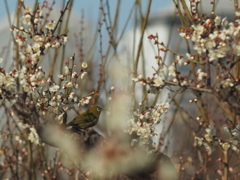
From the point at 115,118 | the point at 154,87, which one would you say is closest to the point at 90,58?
the point at 115,118

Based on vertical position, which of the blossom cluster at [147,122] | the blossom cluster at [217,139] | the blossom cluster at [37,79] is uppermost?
the blossom cluster at [37,79]

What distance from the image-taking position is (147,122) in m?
2.40

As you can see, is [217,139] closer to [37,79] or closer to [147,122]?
[147,122]

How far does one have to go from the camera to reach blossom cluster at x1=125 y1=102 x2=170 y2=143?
2.30 m

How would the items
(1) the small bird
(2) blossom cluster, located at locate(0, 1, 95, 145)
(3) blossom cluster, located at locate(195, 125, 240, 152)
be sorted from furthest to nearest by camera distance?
(1) the small bird
(3) blossom cluster, located at locate(195, 125, 240, 152)
(2) blossom cluster, located at locate(0, 1, 95, 145)

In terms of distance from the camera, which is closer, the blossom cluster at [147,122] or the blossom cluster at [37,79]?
the blossom cluster at [37,79]

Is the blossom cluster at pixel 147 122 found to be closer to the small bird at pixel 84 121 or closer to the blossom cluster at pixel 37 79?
the small bird at pixel 84 121

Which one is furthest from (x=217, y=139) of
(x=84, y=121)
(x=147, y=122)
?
(x=84, y=121)

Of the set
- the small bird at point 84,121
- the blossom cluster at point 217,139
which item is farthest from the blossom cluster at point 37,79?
the blossom cluster at point 217,139

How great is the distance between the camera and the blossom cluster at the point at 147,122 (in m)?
2.30

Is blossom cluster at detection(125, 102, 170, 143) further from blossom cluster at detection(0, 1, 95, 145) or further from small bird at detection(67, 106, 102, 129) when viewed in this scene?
blossom cluster at detection(0, 1, 95, 145)

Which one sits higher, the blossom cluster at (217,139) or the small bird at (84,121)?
the small bird at (84,121)

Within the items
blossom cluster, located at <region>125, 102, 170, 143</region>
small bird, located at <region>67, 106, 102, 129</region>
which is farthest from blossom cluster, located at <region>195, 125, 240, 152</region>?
small bird, located at <region>67, 106, 102, 129</region>

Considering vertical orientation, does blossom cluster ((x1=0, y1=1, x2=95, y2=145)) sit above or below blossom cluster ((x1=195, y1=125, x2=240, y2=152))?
above
